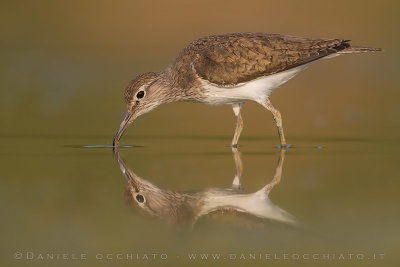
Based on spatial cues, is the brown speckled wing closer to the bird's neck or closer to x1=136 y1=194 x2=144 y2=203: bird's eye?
the bird's neck

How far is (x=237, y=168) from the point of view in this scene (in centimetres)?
1163

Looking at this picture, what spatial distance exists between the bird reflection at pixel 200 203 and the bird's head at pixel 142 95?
188 inches

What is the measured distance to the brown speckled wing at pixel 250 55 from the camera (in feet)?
47.9

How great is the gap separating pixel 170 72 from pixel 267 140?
3.08 m

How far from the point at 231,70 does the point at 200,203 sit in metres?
6.36

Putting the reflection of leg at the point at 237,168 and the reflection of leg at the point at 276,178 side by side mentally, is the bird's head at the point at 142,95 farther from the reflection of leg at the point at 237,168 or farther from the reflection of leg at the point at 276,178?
the reflection of leg at the point at 276,178

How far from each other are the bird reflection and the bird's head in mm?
4770

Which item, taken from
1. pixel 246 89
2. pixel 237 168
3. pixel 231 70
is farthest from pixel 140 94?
pixel 237 168

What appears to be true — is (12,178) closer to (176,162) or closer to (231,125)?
(176,162)

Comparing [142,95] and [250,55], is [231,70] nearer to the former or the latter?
[250,55]

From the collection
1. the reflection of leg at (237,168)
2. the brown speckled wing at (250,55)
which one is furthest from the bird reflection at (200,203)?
the brown speckled wing at (250,55)

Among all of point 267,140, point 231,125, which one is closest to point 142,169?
point 267,140

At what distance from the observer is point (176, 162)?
12242mm

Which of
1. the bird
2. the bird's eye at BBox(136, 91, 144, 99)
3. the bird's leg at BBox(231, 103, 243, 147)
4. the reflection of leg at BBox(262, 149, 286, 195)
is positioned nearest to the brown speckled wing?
the bird
